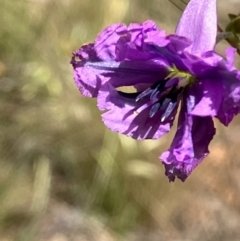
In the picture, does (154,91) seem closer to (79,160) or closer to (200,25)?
(200,25)

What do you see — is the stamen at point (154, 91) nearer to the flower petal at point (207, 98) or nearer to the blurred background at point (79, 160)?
the flower petal at point (207, 98)

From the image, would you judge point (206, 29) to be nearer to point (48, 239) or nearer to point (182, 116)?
point (182, 116)

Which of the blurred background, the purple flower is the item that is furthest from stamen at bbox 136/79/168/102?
the blurred background

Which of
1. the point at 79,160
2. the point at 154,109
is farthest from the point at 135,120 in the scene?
the point at 79,160

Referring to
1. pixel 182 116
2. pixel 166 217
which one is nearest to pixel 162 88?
pixel 182 116

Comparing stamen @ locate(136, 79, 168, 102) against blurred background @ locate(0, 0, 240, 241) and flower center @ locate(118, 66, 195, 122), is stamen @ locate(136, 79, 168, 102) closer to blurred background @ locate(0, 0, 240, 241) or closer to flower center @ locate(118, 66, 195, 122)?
flower center @ locate(118, 66, 195, 122)

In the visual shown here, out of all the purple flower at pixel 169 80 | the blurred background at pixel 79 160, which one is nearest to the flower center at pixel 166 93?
the purple flower at pixel 169 80

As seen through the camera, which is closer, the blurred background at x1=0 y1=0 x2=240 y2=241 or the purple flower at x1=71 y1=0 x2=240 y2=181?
the purple flower at x1=71 y1=0 x2=240 y2=181

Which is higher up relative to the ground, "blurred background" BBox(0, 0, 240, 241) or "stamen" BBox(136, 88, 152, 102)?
"stamen" BBox(136, 88, 152, 102)
